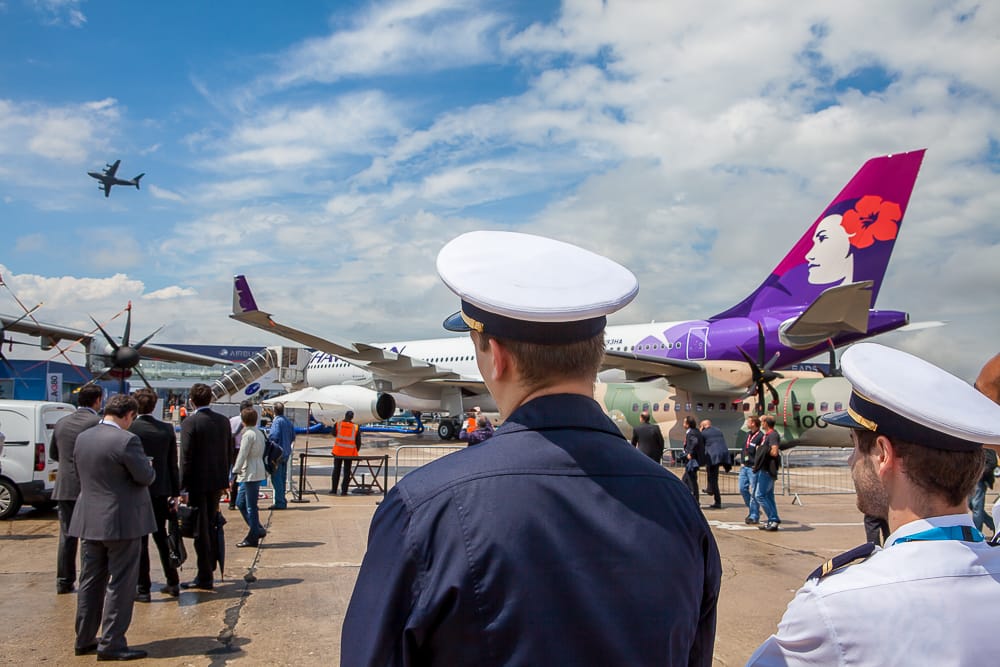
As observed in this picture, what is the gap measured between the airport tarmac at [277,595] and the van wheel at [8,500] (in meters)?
0.14

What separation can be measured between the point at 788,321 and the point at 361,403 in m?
13.3

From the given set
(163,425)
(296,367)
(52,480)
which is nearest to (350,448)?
(52,480)

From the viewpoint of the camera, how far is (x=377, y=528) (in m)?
1.39

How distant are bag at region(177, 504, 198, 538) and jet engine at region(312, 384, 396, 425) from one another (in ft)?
56.4

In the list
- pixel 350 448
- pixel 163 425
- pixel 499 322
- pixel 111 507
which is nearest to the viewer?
pixel 499 322

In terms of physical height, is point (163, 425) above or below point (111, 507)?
above

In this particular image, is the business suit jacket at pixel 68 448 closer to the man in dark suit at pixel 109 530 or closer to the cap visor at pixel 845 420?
the man in dark suit at pixel 109 530

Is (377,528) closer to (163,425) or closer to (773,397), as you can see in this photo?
(163,425)

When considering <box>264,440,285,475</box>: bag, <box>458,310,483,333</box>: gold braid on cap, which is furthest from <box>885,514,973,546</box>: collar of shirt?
<box>264,440,285,475</box>: bag

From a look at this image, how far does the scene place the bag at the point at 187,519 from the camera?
6.26m

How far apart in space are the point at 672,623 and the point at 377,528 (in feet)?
2.03

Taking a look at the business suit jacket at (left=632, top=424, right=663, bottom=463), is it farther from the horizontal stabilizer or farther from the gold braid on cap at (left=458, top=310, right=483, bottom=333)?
the gold braid on cap at (left=458, top=310, right=483, bottom=333)

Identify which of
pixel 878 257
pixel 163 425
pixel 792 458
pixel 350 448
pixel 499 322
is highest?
pixel 878 257

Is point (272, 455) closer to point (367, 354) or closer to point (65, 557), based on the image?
point (65, 557)
